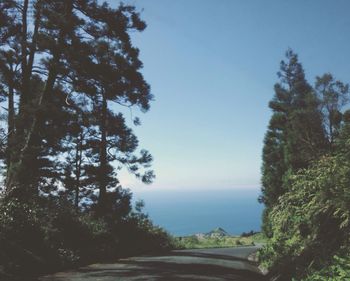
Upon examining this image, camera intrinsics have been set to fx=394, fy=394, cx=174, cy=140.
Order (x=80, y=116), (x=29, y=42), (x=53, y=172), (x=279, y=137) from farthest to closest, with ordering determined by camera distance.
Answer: (x=279, y=137), (x=53, y=172), (x=80, y=116), (x=29, y=42)

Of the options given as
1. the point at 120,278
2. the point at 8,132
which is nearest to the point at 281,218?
the point at 120,278

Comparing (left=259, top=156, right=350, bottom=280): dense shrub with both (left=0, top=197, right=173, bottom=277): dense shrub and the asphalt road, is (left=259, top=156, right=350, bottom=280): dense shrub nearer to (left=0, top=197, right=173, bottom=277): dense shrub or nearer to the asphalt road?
the asphalt road

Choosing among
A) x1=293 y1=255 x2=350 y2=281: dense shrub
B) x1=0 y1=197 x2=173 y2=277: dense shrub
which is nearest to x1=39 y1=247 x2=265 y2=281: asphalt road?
x1=0 y1=197 x2=173 y2=277: dense shrub

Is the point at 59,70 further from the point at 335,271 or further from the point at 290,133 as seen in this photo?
the point at 290,133

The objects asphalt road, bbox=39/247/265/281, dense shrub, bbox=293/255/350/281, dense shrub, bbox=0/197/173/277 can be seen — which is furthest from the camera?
dense shrub, bbox=0/197/173/277

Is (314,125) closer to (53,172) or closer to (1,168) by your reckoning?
(53,172)

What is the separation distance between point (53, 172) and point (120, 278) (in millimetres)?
15674

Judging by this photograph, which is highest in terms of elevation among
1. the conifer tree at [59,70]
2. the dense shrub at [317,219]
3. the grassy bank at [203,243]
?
the conifer tree at [59,70]

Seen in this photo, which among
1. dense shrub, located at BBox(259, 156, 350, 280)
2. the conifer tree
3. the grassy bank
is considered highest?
the conifer tree

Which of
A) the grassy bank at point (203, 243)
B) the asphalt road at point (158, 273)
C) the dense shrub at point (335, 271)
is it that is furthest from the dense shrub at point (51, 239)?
the grassy bank at point (203, 243)

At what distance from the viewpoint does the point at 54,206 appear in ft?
54.5

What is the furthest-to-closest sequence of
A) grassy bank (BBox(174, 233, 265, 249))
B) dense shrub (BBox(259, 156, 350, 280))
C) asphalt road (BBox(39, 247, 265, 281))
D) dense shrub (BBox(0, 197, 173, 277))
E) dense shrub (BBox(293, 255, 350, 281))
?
1. grassy bank (BBox(174, 233, 265, 249))
2. dense shrub (BBox(0, 197, 173, 277))
3. asphalt road (BBox(39, 247, 265, 281))
4. dense shrub (BBox(259, 156, 350, 280))
5. dense shrub (BBox(293, 255, 350, 281))

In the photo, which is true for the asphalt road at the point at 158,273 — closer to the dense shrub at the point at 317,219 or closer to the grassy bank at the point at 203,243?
the dense shrub at the point at 317,219

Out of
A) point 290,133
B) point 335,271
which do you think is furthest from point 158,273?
point 290,133
